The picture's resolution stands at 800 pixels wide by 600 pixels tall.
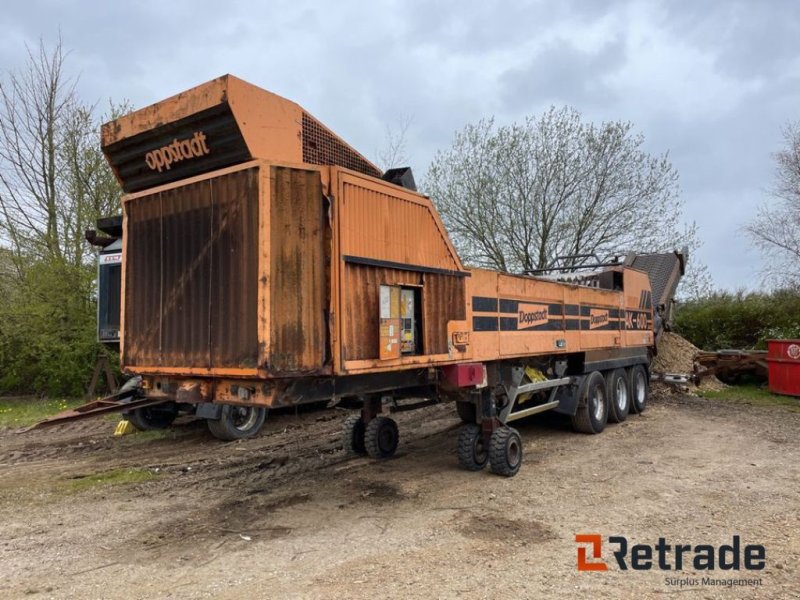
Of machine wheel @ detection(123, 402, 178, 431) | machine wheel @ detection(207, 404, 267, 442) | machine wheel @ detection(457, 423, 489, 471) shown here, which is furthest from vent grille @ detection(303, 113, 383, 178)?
machine wheel @ detection(123, 402, 178, 431)

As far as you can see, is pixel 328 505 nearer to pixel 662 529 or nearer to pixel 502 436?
pixel 502 436

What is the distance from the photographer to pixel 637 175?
63.5 ft

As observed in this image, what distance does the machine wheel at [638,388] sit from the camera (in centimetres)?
1136

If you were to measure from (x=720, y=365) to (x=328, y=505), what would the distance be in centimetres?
1247

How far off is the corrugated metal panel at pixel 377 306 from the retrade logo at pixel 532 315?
4.83 feet

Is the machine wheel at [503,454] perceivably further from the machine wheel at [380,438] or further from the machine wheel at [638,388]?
the machine wheel at [638,388]

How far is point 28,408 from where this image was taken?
1363 cm

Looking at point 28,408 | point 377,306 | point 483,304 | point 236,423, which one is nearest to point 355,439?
point 236,423

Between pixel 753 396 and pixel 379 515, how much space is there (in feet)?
38.2

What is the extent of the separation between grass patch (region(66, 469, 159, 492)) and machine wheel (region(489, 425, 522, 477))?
4.16 m

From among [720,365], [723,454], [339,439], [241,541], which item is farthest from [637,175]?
[241,541]

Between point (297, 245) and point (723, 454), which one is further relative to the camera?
point (723, 454)

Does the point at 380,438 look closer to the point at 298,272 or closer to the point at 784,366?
the point at 298,272

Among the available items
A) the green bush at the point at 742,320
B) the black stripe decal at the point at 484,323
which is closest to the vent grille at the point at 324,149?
the black stripe decal at the point at 484,323
